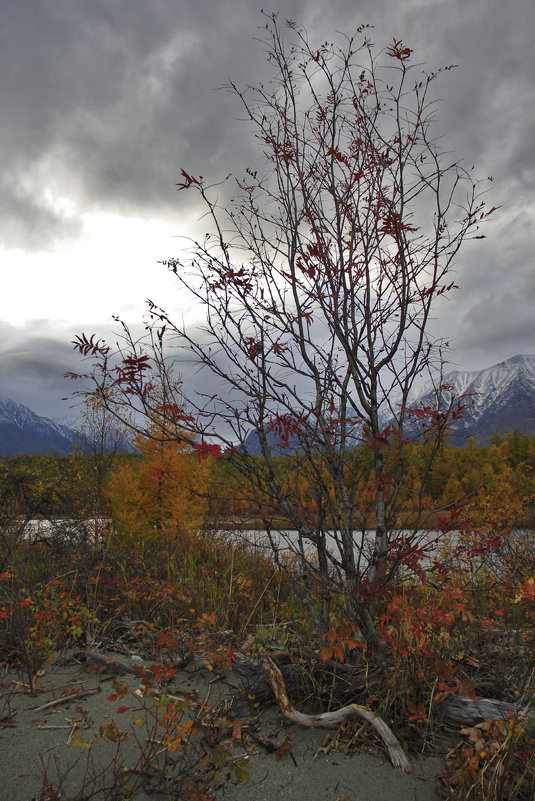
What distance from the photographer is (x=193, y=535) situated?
780 cm

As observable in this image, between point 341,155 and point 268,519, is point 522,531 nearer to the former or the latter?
point 268,519

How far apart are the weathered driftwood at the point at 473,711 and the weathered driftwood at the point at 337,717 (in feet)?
1.08

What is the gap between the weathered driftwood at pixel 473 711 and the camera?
93.5 inches

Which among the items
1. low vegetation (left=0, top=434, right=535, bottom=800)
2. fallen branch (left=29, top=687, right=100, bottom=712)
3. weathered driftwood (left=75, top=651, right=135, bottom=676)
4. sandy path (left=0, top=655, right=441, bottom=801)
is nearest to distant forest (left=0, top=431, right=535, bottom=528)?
low vegetation (left=0, top=434, right=535, bottom=800)

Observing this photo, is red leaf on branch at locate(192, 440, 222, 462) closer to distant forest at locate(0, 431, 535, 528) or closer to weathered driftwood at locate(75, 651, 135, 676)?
distant forest at locate(0, 431, 535, 528)

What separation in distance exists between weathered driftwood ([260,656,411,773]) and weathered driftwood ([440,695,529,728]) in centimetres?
33

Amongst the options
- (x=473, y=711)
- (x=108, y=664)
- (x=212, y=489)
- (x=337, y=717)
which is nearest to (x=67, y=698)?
(x=108, y=664)

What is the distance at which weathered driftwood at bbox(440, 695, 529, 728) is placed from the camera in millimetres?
2375

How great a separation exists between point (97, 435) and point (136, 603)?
8.77 metres

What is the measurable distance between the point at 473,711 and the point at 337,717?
2.40 feet

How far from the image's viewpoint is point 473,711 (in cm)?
240

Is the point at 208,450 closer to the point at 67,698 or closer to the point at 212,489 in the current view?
the point at 67,698

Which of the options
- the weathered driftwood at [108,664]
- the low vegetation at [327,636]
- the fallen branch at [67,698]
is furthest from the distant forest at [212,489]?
the fallen branch at [67,698]

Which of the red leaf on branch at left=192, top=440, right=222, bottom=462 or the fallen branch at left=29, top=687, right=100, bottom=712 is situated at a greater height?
the red leaf on branch at left=192, top=440, right=222, bottom=462
